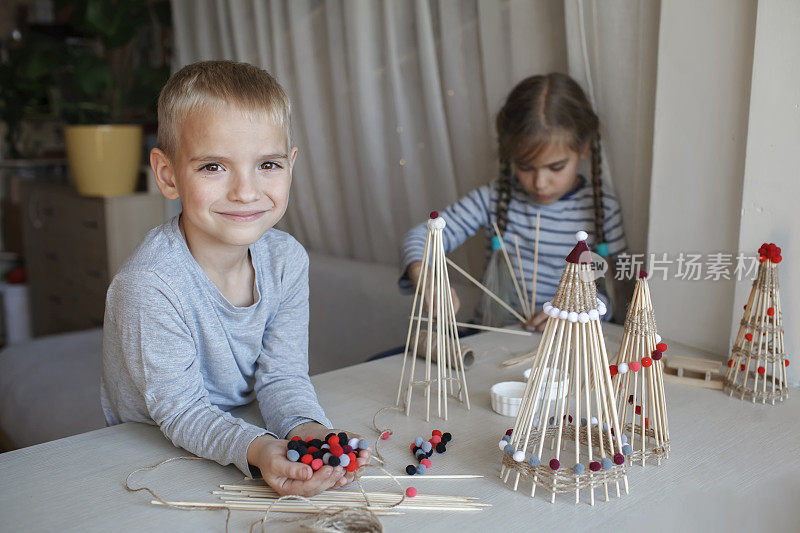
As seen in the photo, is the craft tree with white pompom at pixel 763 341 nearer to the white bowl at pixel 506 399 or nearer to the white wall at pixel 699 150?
the white wall at pixel 699 150

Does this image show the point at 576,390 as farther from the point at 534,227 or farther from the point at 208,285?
the point at 534,227

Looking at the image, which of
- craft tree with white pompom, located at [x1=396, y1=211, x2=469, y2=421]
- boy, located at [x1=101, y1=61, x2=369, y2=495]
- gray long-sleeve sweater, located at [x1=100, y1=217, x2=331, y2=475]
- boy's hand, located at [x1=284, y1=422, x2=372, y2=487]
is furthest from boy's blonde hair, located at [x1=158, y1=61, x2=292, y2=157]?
boy's hand, located at [x1=284, y1=422, x2=372, y2=487]

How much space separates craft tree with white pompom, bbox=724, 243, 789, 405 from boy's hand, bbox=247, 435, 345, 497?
2.10 feet

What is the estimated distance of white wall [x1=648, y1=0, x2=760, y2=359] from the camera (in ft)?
3.65

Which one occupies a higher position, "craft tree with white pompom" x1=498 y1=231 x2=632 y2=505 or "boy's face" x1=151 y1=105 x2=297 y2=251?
"boy's face" x1=151 y1=105 x2=297 y2=251

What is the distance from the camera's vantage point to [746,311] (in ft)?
3.41

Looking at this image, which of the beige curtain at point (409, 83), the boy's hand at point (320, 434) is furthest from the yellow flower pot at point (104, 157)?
the boy's hand at point (320, 434)

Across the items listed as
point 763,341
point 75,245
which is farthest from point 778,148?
point 75,245

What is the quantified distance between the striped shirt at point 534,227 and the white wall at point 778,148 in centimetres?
39

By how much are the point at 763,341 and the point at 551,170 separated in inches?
22.4

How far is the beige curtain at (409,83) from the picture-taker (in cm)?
142

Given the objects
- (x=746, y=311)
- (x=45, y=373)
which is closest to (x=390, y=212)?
(x=45, y=373)

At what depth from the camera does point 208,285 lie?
905 mm

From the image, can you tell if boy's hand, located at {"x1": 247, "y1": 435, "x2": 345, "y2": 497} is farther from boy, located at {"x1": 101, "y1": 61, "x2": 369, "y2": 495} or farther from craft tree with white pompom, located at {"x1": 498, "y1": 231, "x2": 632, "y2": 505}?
craft tree with white pompom, located at {"x1": 498, "y1": 231, "x2": 632, "y2": 505}
